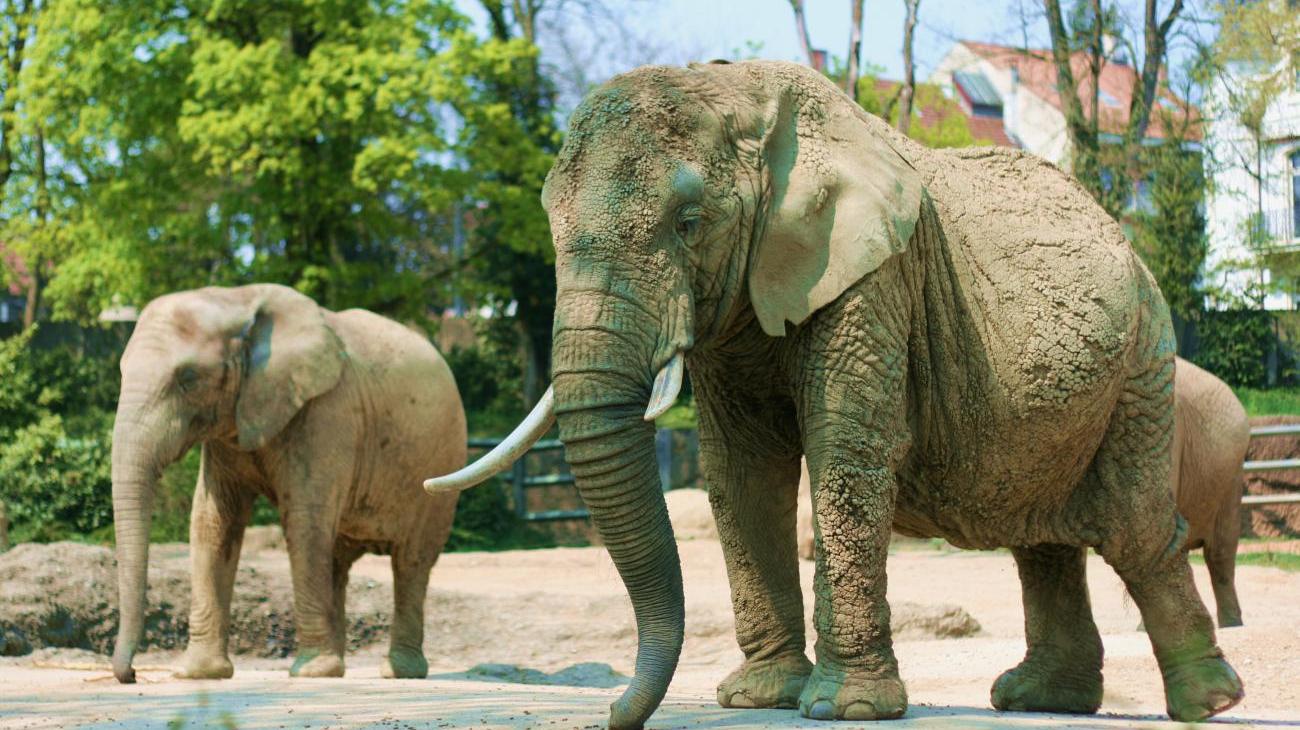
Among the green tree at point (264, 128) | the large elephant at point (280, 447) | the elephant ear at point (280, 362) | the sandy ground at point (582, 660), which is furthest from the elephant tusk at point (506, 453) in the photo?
the green tree at point (264, 128)

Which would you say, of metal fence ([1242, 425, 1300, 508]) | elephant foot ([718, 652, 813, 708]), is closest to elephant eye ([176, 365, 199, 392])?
elephant foot ([718, 652, 813, 708])

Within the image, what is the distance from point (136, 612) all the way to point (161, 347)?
1776 millimetres

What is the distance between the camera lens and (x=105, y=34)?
24906mm

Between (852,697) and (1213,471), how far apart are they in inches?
290

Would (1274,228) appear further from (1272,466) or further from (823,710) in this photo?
(823,710)

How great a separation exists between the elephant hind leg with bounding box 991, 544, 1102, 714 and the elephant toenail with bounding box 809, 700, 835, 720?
215 cm

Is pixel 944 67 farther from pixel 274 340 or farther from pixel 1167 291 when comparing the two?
pixel 274 340

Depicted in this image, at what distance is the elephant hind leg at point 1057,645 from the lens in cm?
760

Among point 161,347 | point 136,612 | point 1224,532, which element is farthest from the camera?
point 1224,532

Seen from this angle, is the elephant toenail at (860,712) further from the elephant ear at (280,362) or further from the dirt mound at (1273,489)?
the dirt mound at (1273,489)

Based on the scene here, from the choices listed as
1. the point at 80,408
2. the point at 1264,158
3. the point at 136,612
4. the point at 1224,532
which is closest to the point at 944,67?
the point at 1264,158

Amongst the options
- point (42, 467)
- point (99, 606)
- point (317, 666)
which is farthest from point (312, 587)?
point (42, 467)

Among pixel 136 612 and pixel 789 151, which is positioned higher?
pixel 789 151

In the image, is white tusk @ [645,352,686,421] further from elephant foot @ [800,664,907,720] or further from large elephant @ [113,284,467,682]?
large elephant @ [113,284,467,682]
